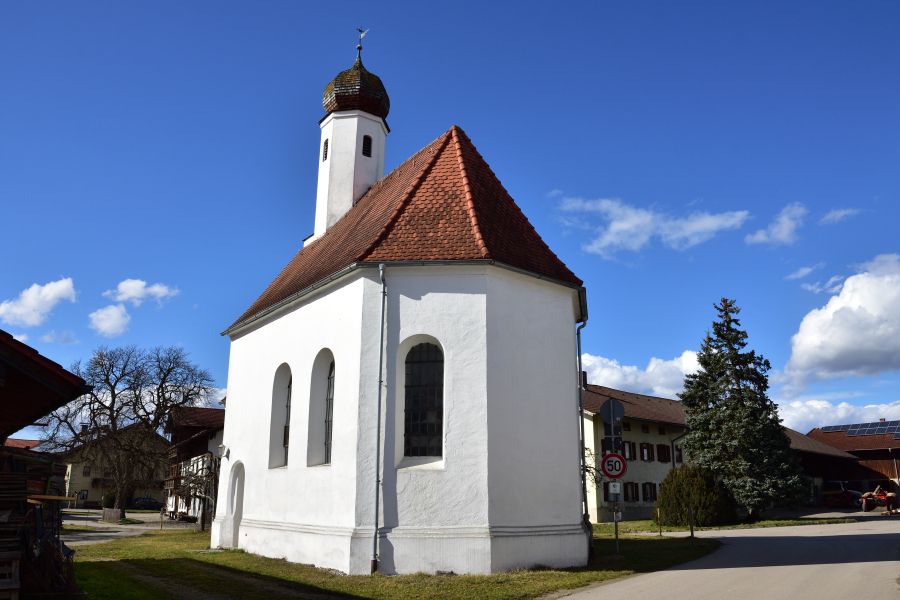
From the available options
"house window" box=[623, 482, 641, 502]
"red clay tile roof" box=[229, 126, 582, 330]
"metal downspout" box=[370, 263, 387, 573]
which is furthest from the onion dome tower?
"house window" box=[623, 482, 641, 502]

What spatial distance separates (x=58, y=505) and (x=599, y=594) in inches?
335

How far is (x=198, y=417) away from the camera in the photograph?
160 ft

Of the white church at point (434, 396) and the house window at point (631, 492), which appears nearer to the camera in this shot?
the white church at point (434, 396)

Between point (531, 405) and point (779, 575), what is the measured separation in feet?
17.7

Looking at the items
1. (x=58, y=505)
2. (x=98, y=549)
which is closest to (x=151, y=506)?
(x=98, y=549)

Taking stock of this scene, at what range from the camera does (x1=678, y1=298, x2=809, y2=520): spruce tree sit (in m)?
28.6

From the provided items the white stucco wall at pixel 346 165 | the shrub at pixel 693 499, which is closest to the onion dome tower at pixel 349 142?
the white stucco wall at pixel 346 165

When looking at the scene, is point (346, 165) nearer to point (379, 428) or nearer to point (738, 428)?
point (379, 428)

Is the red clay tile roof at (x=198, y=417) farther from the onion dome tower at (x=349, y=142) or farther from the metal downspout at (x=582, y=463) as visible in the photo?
the metal downspout at (x=582, y=463)

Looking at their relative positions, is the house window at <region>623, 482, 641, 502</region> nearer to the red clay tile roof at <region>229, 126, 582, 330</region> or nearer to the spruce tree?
the spruce tree

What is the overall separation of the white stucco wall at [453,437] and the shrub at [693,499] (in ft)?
51.2

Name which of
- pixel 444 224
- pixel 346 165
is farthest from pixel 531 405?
pixel 346 165

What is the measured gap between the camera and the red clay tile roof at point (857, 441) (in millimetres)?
49812

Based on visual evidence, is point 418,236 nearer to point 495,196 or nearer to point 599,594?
point 495,196
